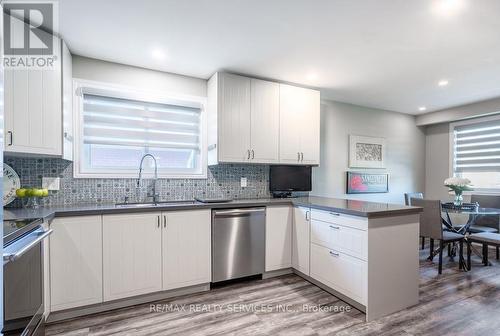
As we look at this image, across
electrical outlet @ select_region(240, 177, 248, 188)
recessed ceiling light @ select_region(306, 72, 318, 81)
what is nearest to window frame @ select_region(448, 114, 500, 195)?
recessed ceiling light @ select_region(306, 72, 318, 81)

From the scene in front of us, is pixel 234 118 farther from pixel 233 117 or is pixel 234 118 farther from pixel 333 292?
pixel 333 292

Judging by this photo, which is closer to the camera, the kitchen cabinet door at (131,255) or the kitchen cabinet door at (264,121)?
the kitchen cabinet door at (131,255)

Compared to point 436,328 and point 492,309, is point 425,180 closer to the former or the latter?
point 492,309

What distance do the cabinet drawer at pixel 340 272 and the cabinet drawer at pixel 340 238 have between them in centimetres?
5

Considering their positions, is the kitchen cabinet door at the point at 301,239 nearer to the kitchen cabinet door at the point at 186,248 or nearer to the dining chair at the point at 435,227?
the kitchen cabinet door at the point at 186,248

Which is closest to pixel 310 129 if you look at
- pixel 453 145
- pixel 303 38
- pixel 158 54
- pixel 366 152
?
pixel 303 38

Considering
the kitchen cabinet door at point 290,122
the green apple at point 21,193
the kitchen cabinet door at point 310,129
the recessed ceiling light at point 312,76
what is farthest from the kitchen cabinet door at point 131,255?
the recessed ceiling light at point 312,76

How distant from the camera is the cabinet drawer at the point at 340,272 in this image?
210 cm

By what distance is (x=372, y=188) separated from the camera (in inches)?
176

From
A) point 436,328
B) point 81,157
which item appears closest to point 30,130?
point 81,157

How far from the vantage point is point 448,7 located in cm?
179

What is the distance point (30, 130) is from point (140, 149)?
108 centimetres

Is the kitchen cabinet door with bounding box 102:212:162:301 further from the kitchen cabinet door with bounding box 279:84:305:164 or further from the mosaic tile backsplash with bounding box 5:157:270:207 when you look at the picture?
the kitchen cabinet door with bounding box 279:84:305:164

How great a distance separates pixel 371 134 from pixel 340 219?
281cm
